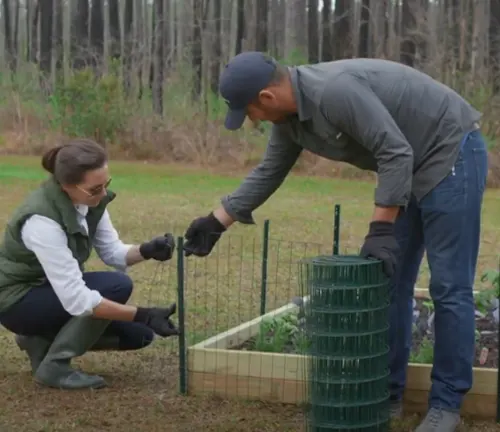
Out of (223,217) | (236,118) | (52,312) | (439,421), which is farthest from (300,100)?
(52,312)

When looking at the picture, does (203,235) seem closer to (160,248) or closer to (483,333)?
(160,248)

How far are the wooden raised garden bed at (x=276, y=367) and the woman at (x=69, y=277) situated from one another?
0.87 feet

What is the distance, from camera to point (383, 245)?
3.51m

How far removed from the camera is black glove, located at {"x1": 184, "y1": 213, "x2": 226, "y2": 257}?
4273mm

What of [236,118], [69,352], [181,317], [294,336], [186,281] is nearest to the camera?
[236,118]

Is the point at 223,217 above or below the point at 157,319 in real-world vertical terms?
above

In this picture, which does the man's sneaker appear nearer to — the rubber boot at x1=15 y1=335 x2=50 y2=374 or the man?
the man

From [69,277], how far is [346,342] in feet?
3.99

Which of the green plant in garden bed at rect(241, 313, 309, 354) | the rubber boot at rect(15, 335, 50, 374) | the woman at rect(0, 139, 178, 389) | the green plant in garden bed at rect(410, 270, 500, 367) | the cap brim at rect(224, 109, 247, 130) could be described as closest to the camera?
the cap brim at rect(224, 109, 247, 130)

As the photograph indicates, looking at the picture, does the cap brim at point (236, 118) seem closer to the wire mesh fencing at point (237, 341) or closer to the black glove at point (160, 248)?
the wire mesh fencing at point (237, 341)

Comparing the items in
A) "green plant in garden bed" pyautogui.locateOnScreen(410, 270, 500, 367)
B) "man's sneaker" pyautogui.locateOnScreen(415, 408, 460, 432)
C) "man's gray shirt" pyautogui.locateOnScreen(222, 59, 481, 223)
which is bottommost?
"man's sneaker" pyautogui.locateOnScreen(415, 408, 460, 432)

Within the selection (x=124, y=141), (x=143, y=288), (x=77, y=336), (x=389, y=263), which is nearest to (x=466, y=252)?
(x=389, y=263)

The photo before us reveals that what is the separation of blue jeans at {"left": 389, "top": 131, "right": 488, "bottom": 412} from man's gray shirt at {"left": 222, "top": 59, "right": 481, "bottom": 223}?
6cm

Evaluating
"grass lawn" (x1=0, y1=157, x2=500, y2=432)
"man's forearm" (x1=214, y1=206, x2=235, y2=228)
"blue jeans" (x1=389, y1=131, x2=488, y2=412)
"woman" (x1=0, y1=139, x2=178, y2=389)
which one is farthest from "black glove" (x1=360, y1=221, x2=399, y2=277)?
"woman" (x1=0, y1=139, x2=178, y2=389)
